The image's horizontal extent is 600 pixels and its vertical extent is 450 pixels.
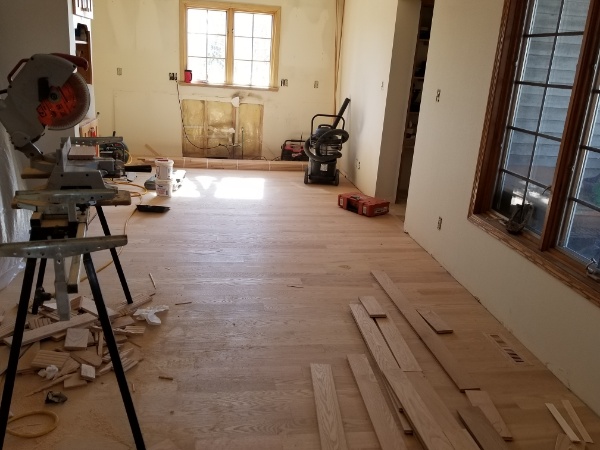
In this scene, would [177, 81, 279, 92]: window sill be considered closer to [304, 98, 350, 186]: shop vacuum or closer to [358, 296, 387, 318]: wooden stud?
[304, 98, 350, 186]: shop vacuum

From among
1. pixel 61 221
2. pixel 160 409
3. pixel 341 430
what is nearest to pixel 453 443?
pixel 341 430

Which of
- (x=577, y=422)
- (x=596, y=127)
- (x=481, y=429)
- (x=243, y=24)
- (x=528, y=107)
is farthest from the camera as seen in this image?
(x=243, y=24)

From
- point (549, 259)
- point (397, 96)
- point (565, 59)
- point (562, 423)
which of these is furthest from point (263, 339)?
point (397, 96)

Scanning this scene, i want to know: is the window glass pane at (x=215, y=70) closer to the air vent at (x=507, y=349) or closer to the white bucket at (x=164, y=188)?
the white bucket at (x=164, y=188)

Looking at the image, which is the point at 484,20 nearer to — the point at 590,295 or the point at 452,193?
the point at 452,193

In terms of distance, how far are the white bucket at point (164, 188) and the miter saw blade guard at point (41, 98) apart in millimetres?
2883

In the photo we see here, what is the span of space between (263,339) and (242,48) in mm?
5668

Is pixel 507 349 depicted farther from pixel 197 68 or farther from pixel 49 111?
pixel 197 68

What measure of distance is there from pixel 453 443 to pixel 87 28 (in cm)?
525

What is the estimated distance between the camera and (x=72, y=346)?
8.25ft

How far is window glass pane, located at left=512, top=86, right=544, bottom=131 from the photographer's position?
3.02 meters

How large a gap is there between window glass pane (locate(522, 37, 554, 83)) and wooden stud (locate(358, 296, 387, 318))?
1.71 meters

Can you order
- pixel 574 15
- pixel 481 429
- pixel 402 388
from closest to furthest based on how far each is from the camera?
pixel 481 429 → pixel 402 388 → pixel 574 15

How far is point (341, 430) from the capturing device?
209 cm
